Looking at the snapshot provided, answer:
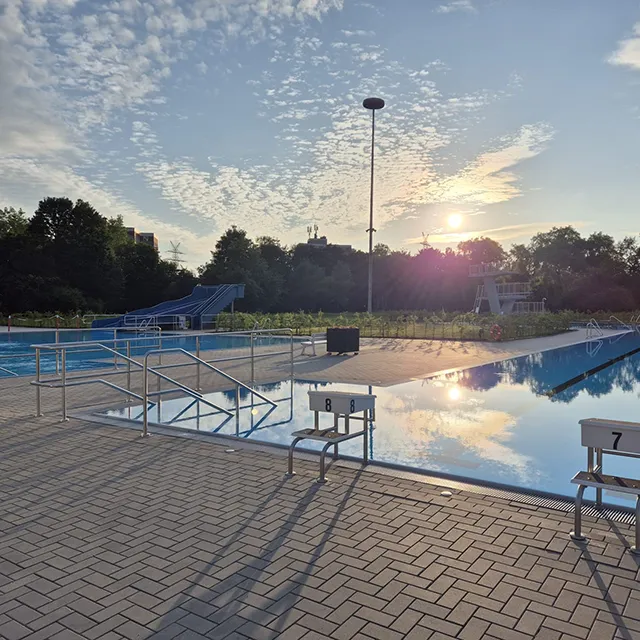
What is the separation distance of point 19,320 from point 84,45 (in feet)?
69.1

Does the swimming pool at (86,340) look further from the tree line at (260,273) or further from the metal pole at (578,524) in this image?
the tree line at (260,273)

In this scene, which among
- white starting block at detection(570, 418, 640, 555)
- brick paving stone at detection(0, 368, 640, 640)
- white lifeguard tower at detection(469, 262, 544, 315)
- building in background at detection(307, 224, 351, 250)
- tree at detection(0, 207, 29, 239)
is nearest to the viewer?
brick paving stone at detection(0, 368, 640, 640)

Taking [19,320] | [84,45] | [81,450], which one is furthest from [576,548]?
[19,320]

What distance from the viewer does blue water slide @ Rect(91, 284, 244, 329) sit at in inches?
1053

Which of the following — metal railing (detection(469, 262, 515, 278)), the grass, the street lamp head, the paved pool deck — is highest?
the street lamp head

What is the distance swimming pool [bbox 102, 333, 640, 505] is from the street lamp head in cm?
1861

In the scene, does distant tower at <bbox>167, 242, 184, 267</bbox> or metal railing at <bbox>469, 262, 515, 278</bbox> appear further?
distant tower at <bbox>167, 242, 184, 267</bbox>

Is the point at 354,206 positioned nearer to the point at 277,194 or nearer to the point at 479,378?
the point at 277,194

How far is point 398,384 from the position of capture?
10141 millimetres

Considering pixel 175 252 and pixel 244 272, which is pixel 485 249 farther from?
pixel 244 272

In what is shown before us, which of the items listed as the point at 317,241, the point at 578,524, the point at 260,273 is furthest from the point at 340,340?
the point at 317,241

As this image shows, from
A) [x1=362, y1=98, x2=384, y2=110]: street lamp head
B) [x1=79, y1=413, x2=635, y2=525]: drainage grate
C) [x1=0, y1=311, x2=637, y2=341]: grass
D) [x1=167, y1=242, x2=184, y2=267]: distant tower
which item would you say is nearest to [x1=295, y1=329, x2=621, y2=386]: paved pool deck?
[x1=0, y1=311, x2=637, y2=341]: grass

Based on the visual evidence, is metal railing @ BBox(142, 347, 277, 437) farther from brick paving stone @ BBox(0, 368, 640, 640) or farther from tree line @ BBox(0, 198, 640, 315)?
tree line @ BBox(0, 198, 640, 315)

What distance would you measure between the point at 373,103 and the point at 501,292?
1752 centimetres
